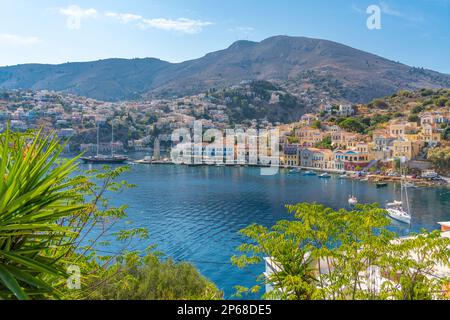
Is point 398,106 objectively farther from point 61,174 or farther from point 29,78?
point 29,78

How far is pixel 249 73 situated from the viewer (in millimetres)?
97250

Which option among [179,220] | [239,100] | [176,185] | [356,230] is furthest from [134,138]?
[356,230]

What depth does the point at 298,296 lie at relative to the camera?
281 centimetres

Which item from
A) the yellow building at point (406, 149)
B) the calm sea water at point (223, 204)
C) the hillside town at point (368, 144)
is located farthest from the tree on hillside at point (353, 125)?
the calm sea water at point (223, 204)

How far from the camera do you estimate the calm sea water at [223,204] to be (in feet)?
38.1

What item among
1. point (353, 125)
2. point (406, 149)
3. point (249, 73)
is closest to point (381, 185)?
point (406, 149)

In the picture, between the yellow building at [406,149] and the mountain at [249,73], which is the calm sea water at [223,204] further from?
the mountain at [249,73]

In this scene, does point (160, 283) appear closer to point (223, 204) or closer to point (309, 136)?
point (223, 204)

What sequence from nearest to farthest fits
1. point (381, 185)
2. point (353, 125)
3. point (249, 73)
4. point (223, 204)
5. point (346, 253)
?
point (346, 253)
point (223, 204)
point (381, 185)
point (353, 125)
point (249, 73)

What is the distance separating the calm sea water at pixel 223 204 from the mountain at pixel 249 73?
46521 millimetres

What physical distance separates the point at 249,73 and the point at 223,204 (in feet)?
269

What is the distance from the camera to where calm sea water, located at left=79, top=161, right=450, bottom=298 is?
11602 millimetres

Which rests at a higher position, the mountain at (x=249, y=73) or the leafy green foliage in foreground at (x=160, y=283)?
the mountain at (x=249, y=73)
